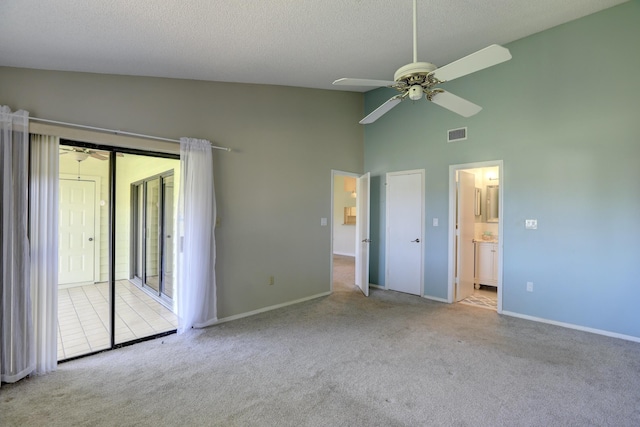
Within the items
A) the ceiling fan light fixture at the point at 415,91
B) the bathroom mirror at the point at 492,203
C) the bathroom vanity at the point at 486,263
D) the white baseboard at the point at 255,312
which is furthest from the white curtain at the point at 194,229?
the bathroom mirror at the point at 492,203

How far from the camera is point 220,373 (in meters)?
2.59

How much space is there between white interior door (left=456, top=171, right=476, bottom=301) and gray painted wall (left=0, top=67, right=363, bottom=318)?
184cm

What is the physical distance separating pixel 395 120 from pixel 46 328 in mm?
5152

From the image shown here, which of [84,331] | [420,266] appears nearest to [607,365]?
[420,266]

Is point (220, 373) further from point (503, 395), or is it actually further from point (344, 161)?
point (344, 161)

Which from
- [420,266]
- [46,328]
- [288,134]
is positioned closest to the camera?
[46,328]

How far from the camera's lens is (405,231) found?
5176 millimetres

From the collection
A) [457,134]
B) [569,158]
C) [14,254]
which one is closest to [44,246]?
[14,254]

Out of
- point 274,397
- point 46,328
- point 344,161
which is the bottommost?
point 274,397

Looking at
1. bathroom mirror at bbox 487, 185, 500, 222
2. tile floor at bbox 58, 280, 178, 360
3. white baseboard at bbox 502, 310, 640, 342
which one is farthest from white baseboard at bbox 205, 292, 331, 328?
bathroom mirror at bbox 487, 185, 500, 222

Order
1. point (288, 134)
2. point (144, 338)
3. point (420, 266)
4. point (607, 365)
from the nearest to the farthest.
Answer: point (607, 365) → point (144, 338) → point (288, 134) → point (420, 266)

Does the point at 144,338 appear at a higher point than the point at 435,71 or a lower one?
lower

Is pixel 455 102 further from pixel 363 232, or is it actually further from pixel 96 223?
pixel 96 223

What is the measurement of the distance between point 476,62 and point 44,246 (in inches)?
140
